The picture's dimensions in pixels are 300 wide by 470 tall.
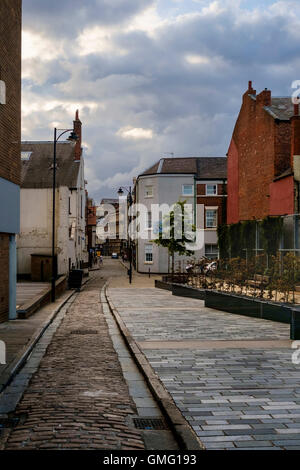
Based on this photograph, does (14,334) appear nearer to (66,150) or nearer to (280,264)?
(280,264)

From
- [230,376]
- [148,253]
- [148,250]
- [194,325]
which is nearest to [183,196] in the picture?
[148,250]

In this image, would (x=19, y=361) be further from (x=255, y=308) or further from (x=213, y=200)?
(x=213, y=200)

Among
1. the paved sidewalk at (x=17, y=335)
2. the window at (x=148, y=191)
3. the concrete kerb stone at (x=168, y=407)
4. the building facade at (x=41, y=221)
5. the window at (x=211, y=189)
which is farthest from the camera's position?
the window at (x=148, y=191)

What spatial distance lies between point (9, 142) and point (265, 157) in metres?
21.7

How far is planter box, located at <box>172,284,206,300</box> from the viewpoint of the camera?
2543 centimetres

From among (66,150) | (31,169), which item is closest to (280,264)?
(31,169)

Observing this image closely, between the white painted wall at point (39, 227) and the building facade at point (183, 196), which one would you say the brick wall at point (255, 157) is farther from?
the white painted wall at point (39, 227)

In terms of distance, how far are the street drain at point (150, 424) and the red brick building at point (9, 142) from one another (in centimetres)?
973

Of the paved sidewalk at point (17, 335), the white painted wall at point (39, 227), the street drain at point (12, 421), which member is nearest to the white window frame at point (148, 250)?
the white painted wall at point (39, 227)

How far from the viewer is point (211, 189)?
53.4 m

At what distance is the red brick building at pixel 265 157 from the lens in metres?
28.5

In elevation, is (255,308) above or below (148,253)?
below

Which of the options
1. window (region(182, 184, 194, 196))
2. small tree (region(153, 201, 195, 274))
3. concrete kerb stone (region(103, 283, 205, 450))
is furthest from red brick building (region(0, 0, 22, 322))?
window (region(182, 184, 194, 196))

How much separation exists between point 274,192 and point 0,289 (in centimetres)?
2064
